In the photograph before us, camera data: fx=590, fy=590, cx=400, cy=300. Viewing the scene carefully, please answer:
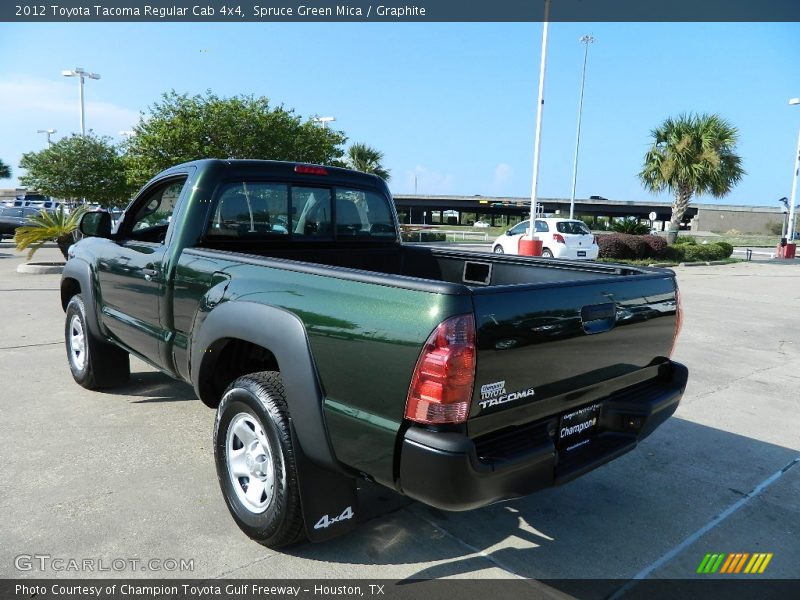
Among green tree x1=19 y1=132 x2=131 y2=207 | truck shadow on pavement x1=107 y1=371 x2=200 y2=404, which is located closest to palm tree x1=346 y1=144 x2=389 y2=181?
green tree x1=19 y1=132 x2=131 y2=207

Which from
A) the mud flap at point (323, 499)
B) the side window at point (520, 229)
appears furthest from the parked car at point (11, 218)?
the mud flap at point (323, 499)

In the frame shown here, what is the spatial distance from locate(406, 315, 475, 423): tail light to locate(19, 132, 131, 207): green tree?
2629 cm

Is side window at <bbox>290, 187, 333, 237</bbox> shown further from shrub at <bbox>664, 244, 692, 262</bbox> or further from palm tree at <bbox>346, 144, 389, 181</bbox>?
palm tree at <bbox>346, 144, 389, 181</bbox>

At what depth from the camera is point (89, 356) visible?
4906mm

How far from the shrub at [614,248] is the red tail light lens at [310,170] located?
1958 centimetres

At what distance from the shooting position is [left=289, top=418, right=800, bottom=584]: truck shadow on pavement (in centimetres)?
284

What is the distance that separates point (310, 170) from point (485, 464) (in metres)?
2.62

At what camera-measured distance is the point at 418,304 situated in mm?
2170

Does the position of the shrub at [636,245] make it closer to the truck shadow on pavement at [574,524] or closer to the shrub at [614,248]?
the shrub at [614,248]

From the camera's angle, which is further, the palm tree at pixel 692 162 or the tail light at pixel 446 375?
the palm tree at pixel 692 162

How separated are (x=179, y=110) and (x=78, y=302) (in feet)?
57.6

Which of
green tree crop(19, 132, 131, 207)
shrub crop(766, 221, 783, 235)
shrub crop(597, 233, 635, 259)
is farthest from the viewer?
shrub crop(766, 221, 783, 235)

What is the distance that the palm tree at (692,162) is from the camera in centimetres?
2614

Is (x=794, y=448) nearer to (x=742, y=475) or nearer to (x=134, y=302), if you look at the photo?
(x=742, y=475)
